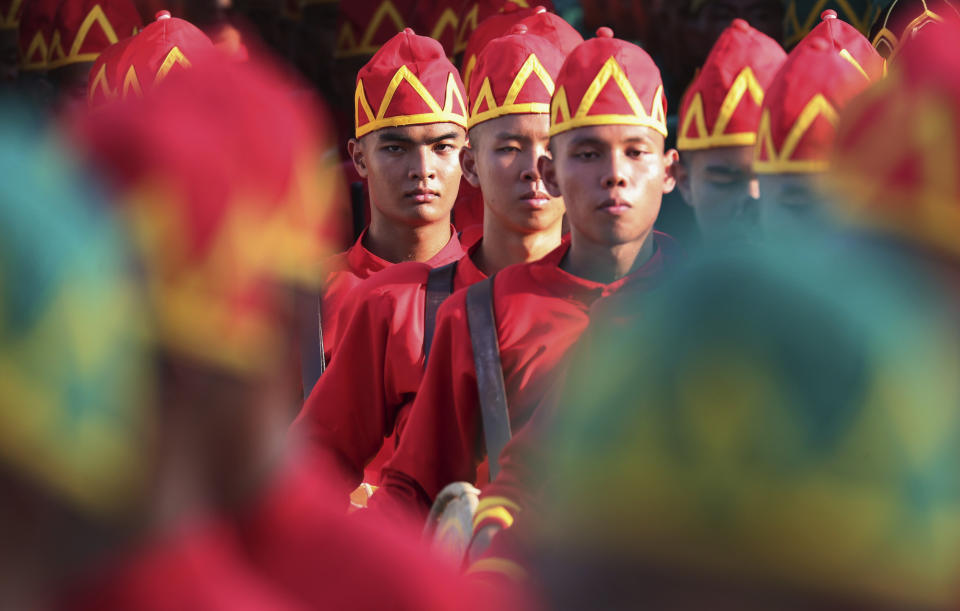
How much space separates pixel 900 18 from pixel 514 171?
1485 mm

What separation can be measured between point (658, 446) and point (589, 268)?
2.61 meters

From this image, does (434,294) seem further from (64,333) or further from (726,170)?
(64,333)

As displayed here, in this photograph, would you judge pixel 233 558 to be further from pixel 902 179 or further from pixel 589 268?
pixel 589 268

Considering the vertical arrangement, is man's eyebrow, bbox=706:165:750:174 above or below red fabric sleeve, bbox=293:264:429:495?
above

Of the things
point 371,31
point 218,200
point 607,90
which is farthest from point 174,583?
point 371,31

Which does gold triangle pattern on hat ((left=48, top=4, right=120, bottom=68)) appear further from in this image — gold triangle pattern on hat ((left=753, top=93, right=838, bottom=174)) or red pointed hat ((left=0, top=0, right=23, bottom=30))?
gold triangle pattern on hat ((left=753, top=93, right=838, bottom=174))

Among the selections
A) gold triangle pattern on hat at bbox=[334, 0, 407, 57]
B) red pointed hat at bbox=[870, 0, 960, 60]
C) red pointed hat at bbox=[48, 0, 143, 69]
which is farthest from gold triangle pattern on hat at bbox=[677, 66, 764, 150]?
red pointed hat at bbox=[48, 0, 143, 69]

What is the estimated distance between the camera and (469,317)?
3600 mm

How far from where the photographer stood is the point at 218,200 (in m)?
1.11

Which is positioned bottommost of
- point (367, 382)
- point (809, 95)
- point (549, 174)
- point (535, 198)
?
point (367, 382)

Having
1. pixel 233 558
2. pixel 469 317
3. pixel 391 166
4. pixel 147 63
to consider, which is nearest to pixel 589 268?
pixel 469 317

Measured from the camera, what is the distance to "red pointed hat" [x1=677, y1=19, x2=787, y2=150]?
16.0 ft

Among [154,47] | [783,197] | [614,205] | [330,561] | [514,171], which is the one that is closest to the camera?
[330,561]

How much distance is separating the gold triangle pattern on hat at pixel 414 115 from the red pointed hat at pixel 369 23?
1.85 m
